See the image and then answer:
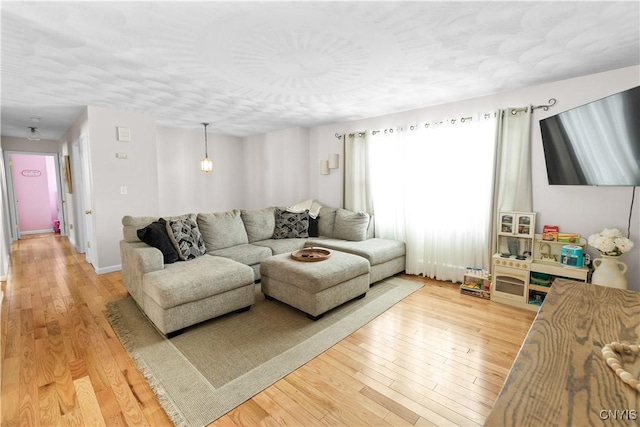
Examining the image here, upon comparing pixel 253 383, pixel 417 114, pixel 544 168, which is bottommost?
pixel 253 383

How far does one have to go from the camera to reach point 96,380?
1.91 meters

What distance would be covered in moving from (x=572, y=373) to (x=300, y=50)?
2297mm

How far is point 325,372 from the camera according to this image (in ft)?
6.55

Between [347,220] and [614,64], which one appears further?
[347,220]

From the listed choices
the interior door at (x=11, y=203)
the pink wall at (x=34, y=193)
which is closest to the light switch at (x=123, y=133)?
the interior door at (x=11, y=203)

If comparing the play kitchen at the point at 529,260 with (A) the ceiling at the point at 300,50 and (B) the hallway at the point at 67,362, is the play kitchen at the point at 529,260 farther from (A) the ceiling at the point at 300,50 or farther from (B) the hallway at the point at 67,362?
(B) the hallway at the point at 67,362

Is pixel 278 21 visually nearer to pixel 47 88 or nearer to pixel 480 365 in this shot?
pixel 480 365

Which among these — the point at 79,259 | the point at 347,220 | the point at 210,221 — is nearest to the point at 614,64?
the point at 347,220

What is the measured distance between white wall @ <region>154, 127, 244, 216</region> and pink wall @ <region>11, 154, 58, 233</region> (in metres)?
4.50

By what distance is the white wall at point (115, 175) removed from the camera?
3883mm

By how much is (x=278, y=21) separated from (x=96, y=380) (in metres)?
2.55

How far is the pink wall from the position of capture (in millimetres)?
7181

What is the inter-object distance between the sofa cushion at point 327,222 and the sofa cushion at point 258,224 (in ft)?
2.41

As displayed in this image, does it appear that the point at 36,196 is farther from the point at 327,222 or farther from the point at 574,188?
the point at 574,188
